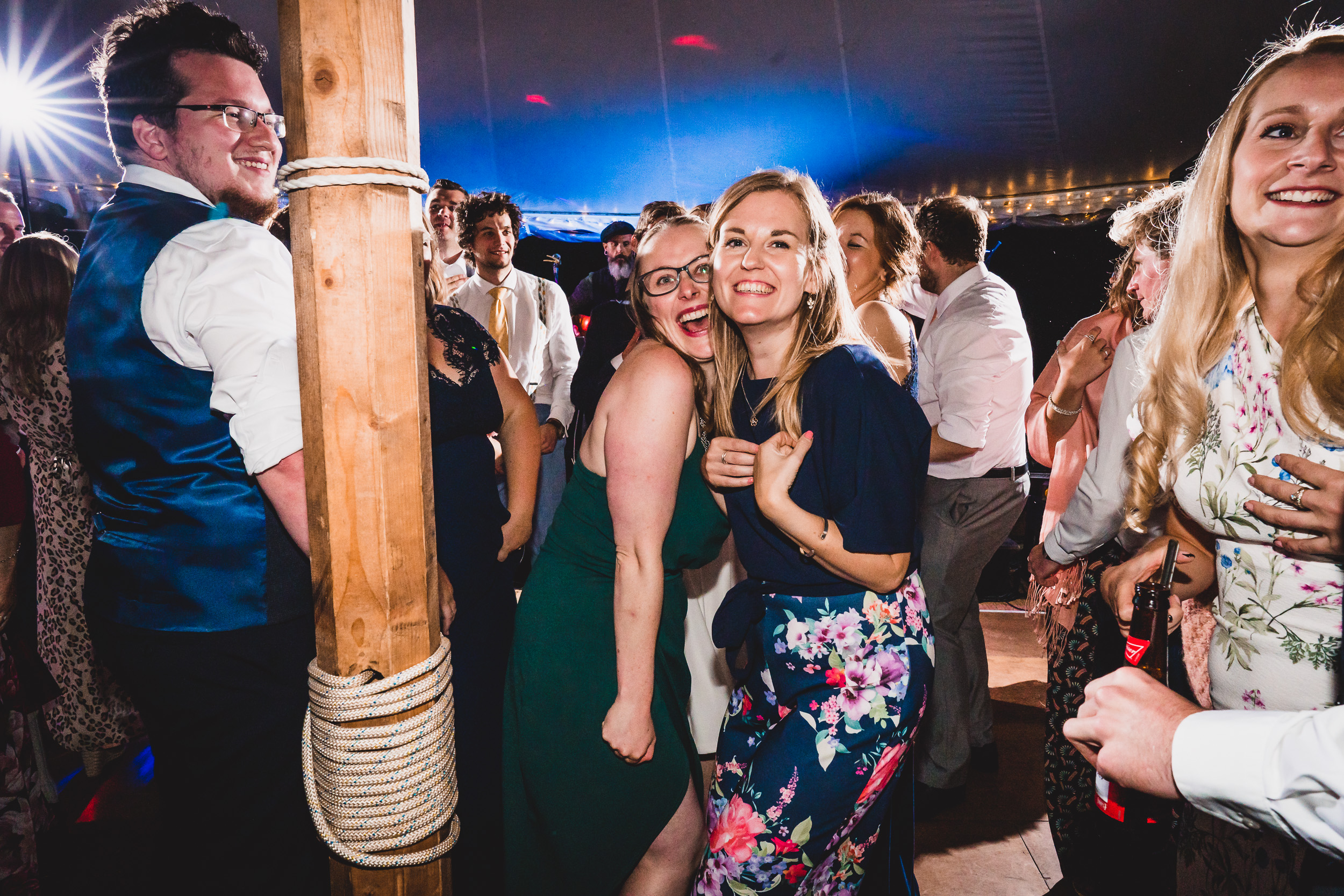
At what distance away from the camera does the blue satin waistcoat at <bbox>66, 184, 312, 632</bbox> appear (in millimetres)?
1221

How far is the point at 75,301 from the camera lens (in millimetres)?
1292

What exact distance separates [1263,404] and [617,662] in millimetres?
1194

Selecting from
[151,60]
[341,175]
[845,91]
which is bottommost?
[341,175]

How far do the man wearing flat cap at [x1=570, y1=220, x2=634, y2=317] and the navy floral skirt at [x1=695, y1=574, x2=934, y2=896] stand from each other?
2675mm

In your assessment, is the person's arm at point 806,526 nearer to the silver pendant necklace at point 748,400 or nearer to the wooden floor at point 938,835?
the silver pendant necklace at point 748,400

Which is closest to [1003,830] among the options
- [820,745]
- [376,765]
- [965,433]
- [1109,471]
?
[965,433]

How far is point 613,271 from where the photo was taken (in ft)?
13.8

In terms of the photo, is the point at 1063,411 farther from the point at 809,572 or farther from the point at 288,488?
the point at 288,488

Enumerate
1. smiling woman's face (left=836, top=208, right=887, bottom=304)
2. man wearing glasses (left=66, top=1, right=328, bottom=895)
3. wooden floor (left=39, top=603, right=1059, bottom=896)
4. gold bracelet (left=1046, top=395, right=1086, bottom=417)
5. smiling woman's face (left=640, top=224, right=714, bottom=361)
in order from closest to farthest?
man wearing glasses (left=66, top=1, right=328, bottom=895), smiling woman's face (left=640, top=224, right=714, bottom=361), wooden floor (left=39, top=603, right=1059, bottom=896), gold bracelet (left=1046, top=395, right=1086, bottom=417), smiling woman's face (left=836, top=208, right=887, bottom=304)

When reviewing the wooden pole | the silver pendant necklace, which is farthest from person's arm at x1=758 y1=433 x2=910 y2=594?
the wooden pole

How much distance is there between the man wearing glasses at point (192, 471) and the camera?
1.21 metres

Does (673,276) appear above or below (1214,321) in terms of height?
above

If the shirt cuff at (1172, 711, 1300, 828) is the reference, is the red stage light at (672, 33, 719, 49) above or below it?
above

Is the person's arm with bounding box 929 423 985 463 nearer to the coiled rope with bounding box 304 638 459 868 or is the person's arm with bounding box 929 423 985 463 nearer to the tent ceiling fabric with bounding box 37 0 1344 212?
the coiled rope with bounding box 304 638 459 868
